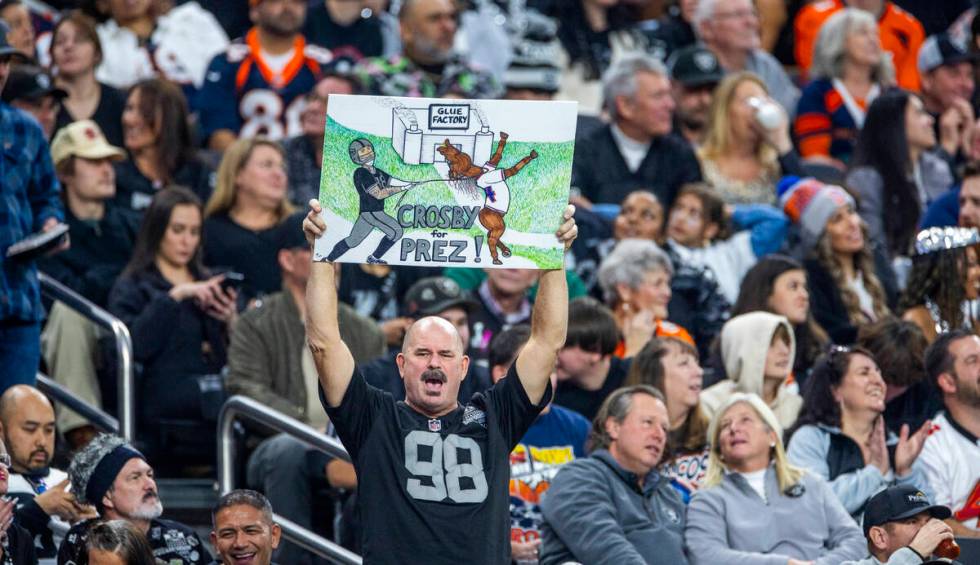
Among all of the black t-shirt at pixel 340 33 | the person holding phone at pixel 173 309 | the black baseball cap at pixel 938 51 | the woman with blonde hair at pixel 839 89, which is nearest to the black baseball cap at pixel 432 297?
the person holding phone at pixel 173 309

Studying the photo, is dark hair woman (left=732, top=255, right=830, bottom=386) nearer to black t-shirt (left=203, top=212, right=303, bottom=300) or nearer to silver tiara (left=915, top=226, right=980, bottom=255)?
silver tiara (left=915, top=226, right=980, bottom=255)

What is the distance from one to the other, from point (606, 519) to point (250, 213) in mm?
3507

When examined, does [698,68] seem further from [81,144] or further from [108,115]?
[81,144]

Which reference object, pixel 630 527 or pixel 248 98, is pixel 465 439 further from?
pixel 248 98

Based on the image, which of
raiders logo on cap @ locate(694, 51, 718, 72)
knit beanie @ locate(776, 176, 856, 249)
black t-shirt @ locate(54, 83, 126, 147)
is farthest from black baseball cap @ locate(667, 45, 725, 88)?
black t-shirt @ locate(54, 83, 126, 147)

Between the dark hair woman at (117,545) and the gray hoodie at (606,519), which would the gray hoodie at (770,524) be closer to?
the gray hoodie at (606,519)

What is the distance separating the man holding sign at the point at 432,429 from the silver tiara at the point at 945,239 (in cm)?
414

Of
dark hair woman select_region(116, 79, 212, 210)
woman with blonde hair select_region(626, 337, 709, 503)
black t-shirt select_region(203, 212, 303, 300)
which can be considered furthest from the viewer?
dark hair woman select_region(116, 79, 212, 210)

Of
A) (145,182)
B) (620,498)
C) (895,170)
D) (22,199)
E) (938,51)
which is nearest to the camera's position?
(620,498)

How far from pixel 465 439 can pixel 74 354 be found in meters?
3.54

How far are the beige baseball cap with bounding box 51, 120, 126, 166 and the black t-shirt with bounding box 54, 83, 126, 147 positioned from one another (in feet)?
1.67

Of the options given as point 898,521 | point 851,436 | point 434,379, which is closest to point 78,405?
point 434,379

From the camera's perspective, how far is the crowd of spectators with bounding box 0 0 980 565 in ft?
24.9

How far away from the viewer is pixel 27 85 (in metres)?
9.87
